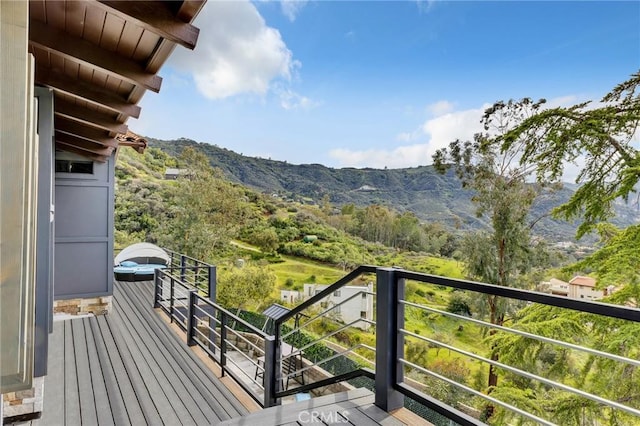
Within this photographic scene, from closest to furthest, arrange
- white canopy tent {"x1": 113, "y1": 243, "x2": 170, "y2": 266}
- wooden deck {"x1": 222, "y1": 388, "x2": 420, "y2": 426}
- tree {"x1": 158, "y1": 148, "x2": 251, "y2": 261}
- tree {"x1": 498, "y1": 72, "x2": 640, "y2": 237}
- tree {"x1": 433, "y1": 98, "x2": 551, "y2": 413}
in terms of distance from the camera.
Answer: wooden deck {"x1": 222, "y1": 388, "x2": 420, "y2": 426} < tree {"x1": 498, "y1": 72, "x2": 640, "y2": 237} < white canopy tent {"x1": 113, "y1": 243, "x2": 170, "y2": 266} < tree {"x1": 433, "y1": 98, "x2": 551, "y2": 413} < tree {"x1": 158, "y1": 148, "x2": 251, "y2": 261}

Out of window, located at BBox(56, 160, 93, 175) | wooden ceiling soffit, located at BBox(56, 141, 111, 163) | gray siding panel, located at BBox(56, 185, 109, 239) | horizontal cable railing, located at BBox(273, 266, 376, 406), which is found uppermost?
wooden ceiling soffit, located at BBox(56, 141, 111, 163)

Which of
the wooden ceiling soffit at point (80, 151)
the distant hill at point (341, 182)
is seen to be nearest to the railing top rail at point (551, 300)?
the wooden ceiling soffit at point (80, 151)

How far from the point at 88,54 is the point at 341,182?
26317 millimetres

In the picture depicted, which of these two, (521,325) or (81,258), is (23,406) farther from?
(521,325)

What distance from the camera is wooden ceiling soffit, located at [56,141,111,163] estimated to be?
18.1 feet

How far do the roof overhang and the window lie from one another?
2.51 m

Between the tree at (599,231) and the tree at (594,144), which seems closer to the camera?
the tree at (599,231)

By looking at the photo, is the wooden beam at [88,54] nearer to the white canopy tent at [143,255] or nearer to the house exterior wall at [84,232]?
the house exterior wall at [84,232]

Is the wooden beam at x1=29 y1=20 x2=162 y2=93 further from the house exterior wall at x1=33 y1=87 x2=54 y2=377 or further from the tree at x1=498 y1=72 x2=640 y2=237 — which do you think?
the tree at x1=498 y1=72 x2=640 y2=237

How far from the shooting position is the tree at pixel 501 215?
1105 cm

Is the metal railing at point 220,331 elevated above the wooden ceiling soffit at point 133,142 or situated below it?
below

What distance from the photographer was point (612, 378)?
5.72 meters

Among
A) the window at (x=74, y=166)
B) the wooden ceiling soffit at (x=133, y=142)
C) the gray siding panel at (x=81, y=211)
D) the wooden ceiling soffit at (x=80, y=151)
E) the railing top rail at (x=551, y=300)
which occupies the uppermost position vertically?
the wooden ceiling soffit at (x=133, y=142)
